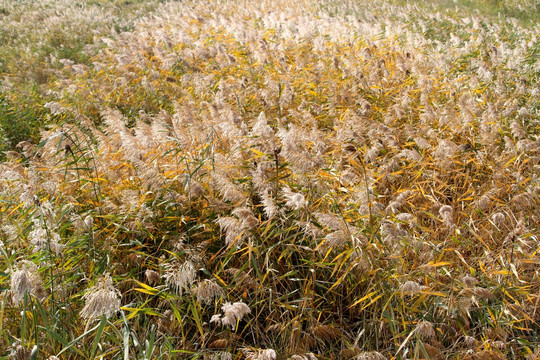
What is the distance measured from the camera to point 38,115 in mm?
5945

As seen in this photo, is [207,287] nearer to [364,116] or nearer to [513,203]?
[513,203]

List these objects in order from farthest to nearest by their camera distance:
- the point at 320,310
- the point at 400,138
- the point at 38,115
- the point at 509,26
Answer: the point at 509,26 → the point at 38,115 → the point at 400,138 → the point at 320,310

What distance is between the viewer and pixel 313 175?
2.97m

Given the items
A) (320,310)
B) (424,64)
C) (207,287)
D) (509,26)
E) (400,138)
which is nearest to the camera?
(207,287)

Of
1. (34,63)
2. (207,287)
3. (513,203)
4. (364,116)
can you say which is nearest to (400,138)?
(364,116)

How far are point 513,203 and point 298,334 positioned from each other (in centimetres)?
183

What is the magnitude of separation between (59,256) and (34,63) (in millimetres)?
7464

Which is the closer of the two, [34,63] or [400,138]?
[400,138]

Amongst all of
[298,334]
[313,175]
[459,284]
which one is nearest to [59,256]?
Result: [298,334]

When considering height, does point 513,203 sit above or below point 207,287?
below

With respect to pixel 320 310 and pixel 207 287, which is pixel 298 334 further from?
pixel 207 287

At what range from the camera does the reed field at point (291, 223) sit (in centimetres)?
225

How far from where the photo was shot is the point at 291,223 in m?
2.92

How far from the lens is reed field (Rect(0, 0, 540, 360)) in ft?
7.37
